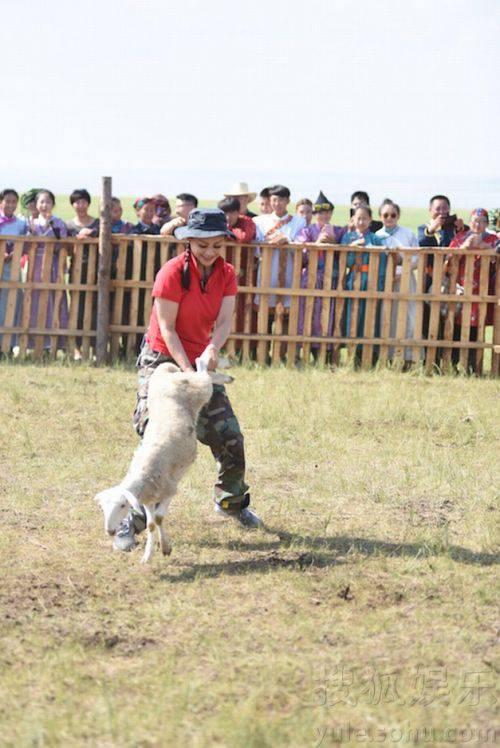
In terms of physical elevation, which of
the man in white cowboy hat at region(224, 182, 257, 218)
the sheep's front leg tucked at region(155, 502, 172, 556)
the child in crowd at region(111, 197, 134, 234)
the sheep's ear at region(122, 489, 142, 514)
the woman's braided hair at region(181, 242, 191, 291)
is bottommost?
the sheep's front leg tucked at region(155, 502, 172, 556)

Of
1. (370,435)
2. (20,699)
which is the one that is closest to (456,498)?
(370,435)

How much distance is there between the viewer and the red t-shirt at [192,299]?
6.14 m

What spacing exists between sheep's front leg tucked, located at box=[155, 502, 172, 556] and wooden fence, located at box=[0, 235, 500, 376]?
6.92 m

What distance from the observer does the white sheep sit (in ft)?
18.3

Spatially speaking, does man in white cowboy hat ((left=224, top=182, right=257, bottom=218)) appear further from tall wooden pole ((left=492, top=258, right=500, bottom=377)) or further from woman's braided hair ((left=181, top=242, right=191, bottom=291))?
woman's braided hair ((left=181, top=242, right=191, bottom=291))

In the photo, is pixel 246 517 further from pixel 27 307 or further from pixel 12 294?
pixel 12 294

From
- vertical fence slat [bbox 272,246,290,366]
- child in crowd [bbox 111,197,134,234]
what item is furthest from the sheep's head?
child in crowd [bbox 111,197,134,234]

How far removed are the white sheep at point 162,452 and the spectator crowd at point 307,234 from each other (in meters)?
6.91

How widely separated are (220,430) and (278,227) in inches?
277

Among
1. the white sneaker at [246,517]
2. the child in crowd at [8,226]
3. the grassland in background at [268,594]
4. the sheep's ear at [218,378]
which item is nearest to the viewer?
the grassland in background at [268,594]

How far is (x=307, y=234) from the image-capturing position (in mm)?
12922

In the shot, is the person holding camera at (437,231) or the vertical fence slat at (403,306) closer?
the vertical fence slat at (403,306)

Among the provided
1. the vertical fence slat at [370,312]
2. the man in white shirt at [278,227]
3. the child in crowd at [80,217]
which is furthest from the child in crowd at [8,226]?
the vertical fence slat at [370,312]

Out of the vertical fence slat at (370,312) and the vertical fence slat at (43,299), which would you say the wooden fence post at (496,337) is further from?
the vertical fence slat at (43,299)
